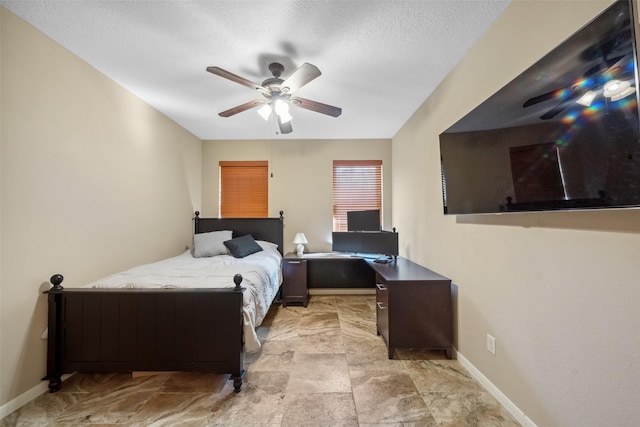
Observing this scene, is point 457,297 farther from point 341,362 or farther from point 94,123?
point 94,123

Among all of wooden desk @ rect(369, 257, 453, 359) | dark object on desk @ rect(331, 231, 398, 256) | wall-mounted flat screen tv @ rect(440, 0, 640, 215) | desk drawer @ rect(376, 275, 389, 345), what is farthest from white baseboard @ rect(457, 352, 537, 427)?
dark object on desk @ rect(331, 231, 398, 256)

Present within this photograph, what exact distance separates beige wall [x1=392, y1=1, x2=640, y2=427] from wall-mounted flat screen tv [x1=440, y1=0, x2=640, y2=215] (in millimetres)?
148

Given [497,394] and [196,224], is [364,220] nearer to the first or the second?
[497,394]

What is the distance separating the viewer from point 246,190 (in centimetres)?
413

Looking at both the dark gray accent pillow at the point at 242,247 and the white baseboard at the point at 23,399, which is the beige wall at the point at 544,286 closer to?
the dark gray accent pillow at the point at 242,247

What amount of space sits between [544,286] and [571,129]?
789 mm

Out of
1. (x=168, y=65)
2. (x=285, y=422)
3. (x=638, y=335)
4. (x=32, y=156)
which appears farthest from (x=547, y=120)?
(x=32, y=156)

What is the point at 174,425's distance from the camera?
1.46 m

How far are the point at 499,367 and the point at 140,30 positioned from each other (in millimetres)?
3315

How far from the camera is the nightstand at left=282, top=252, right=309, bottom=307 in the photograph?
3.43 metres

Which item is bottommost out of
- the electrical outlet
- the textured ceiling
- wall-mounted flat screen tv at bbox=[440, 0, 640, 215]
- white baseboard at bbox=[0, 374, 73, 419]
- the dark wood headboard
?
white baseboard at bbox=[0, 374, 73, 419]

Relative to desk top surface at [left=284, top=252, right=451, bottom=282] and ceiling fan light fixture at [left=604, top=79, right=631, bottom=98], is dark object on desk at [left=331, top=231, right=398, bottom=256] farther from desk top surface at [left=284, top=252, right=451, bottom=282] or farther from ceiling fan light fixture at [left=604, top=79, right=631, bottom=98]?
ceiling fan light fixture at [left=604, top=79, right=631, bottom=98]

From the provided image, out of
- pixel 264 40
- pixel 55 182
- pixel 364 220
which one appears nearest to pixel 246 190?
pixel 364 220

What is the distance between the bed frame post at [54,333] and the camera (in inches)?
67.4
